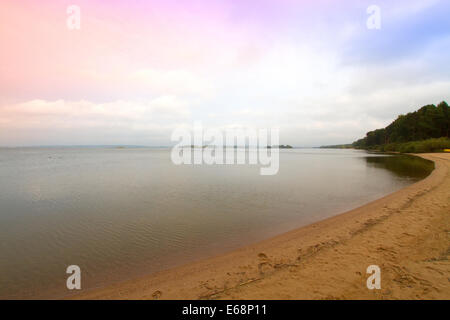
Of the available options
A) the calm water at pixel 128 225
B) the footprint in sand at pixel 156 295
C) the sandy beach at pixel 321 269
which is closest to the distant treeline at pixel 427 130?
the calm water at pixel 128 225

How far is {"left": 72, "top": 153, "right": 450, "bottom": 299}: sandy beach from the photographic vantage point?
3.54m

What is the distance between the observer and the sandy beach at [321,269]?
139 inches

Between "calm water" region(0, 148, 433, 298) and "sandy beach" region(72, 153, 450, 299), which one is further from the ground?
"sandy beach" region(72, 153, 450, 299)

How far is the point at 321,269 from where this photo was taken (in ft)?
13.8

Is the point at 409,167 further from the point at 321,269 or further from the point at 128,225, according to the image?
the point at 128,225

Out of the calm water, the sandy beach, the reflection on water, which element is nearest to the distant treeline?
the reflection on water

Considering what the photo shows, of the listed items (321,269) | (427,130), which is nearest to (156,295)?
(321,269)

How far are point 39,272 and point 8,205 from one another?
9.35 m

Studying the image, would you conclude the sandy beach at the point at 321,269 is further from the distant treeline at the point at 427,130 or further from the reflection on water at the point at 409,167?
the distant treeline at the point at 427,130

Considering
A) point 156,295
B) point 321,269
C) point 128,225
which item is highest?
point 321,269

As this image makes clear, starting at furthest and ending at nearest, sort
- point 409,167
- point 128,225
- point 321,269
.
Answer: point 409,167 < point 128,225 < point 321,269

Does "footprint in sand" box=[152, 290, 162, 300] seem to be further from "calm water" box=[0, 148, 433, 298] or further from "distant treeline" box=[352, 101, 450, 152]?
"distant treeline" box=[352, 101, 450, 152]
